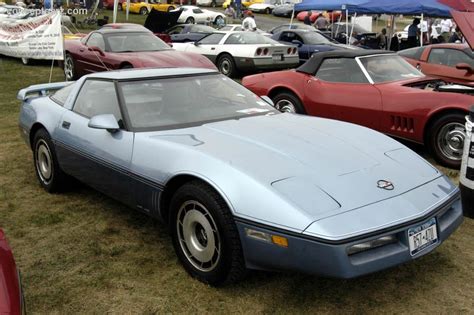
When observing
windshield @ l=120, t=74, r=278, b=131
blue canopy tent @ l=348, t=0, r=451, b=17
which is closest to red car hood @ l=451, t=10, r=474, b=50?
windshield @ l=120, t=74, r=278, b=131

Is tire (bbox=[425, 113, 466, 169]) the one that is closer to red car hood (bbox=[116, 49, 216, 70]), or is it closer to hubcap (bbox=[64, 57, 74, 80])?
red car hood (bbox=[116, 49, 216, 70])

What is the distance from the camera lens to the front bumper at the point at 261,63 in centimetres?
1209

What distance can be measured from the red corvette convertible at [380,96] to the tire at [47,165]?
360cm

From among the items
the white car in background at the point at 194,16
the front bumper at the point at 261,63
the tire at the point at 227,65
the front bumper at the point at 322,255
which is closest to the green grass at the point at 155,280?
the front bumper at the point at 322,255

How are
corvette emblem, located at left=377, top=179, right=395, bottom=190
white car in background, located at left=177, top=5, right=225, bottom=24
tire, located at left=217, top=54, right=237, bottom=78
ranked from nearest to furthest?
→ corvette emblem, located at left=377, top=179, right=395, bottom=190 → tire, located at left=217, top=54, right=237, bottom=78 → white car in background, located at left=177, top=5, right=225, bottom=24

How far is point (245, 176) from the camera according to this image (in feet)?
9.20

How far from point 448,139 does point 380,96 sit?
99 centimetres

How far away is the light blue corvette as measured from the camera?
259 centimetres

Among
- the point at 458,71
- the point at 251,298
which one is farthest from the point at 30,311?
the point at 458,71

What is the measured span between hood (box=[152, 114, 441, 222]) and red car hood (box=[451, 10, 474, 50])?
1.69 m

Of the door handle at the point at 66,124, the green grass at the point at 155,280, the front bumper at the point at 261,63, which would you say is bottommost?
the green grass at the point at 155,280

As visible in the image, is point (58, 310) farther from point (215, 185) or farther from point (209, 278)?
point (215, 185)

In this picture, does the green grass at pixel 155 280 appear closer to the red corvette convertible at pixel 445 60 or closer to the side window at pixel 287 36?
the red corvette convertible at pixel 445 60

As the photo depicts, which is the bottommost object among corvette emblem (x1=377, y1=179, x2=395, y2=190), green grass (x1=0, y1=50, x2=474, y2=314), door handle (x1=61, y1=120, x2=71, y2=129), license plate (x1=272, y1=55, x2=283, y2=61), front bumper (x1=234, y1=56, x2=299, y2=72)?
green grass (x1=0, y1=50, x2=474, y2=314)
